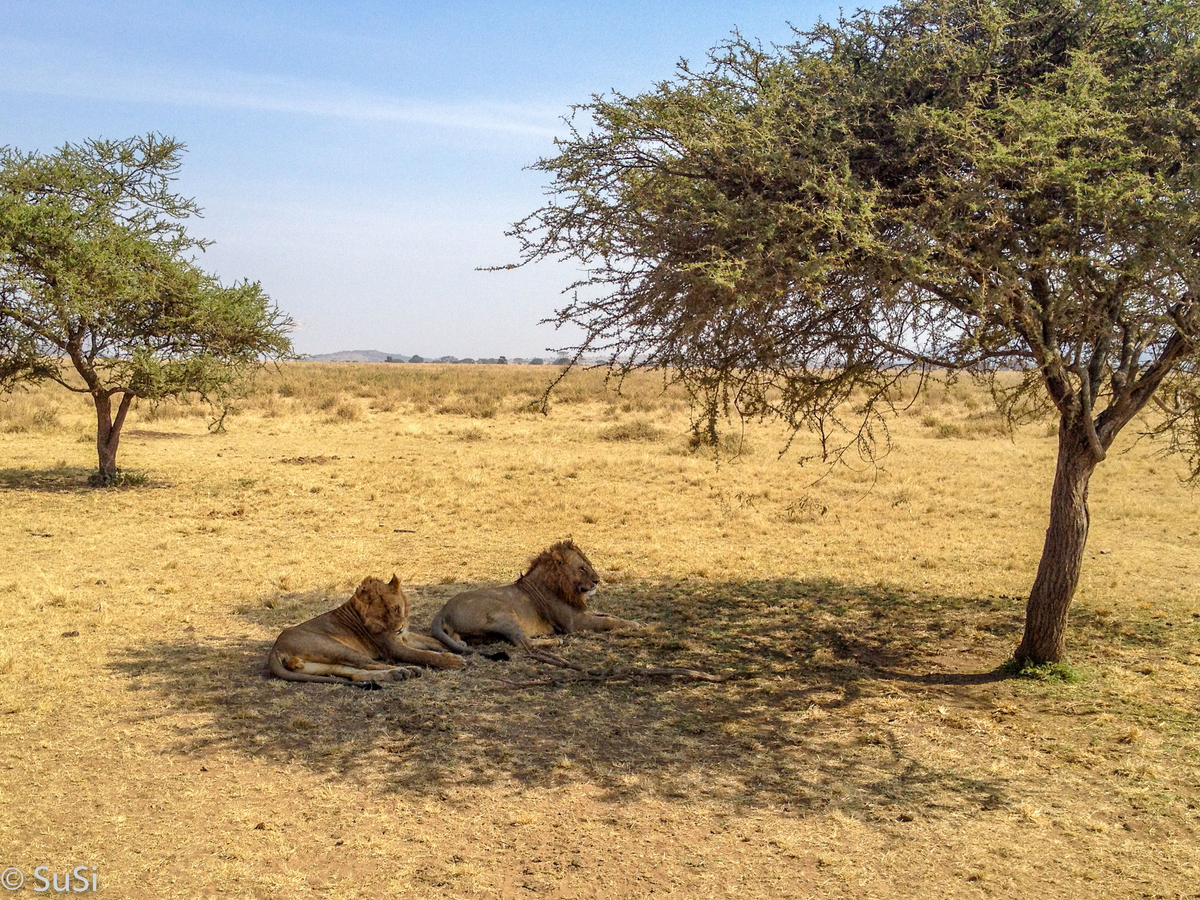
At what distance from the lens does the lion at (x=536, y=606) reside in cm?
872

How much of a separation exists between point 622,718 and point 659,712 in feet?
1.11

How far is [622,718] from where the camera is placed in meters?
7.15

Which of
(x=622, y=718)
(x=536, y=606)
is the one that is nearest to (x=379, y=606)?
(x=536, y=606)

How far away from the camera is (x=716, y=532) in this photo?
1505 centimetres

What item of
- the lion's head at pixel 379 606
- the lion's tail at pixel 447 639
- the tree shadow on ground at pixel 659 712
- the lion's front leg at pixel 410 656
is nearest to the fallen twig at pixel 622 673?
the tree shadow on ground at pixel 659 712

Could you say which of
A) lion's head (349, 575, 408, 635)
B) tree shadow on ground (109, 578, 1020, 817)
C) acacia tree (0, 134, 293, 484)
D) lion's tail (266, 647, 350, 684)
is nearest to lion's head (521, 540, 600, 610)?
tree shadow on ground (109, 578, 1020, 817)

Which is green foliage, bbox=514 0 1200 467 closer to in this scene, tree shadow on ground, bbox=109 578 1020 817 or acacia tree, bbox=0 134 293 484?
tree shadow on ground, bbox=109 578 1020 817

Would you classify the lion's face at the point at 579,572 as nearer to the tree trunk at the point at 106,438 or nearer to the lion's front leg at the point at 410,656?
the lion's front leg at the point at 410,656

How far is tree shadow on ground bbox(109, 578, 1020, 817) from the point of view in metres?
6.11

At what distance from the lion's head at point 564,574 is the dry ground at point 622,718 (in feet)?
1.59

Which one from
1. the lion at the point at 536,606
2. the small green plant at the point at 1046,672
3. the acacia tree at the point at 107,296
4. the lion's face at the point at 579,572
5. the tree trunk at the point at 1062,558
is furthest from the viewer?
the acacia tree at the point at 107,296

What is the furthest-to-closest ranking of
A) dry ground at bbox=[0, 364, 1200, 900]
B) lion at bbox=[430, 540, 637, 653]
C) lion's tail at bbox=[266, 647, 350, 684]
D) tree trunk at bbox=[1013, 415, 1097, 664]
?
lion at bbox=[430, 540, 637, 653]
tree trunk at bbox=[1013, 415, 1097, 664]
lion's tail at bbox=[266, 647, 350, 684]
dry ground at bbox=[0, 364, 1200, 900]

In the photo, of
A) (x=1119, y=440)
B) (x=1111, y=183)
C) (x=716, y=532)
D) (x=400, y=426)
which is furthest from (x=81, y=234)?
(x=1119, y=440)

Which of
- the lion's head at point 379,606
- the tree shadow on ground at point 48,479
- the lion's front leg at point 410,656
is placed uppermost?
the lion's head at point 379,606
